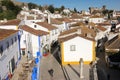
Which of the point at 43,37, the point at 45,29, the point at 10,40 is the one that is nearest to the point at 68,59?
the point at 10,40

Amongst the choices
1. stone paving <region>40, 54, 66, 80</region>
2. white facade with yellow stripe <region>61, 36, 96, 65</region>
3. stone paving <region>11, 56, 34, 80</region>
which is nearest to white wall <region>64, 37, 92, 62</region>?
white facade with yellow stripe <region>61, 36, 96, 65</region>

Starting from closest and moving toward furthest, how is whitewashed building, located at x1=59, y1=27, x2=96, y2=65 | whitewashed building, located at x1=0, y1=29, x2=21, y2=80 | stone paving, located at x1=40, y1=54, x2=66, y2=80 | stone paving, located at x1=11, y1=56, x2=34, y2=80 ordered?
whitewashed building, located at x1=0, y1=29, x2=21, y2=80
stone paving, located at x1=40, y1=54, x2=66, y2=80
stone paving, located at x1=11, y1=56, x2=34, y2=80
whitewashed building, located at x1=59, y1=27, x2=96, y2=65

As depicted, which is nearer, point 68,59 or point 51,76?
point 51,76

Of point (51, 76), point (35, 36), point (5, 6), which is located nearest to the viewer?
point (51, 76)

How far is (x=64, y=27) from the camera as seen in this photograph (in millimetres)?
68500

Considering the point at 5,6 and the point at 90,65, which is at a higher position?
the point at 5,6

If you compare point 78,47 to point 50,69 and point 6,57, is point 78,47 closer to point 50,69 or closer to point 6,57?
point 50,69

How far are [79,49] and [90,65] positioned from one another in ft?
8.62

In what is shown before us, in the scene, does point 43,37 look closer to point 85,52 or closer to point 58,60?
point 58,60

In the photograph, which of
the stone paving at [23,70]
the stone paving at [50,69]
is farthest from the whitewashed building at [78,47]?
the stone paving at [23,70]

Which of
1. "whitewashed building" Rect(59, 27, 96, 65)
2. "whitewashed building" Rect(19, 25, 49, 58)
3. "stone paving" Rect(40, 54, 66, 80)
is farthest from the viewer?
"whitewashed building" Rect(19, 25, 49, 58)

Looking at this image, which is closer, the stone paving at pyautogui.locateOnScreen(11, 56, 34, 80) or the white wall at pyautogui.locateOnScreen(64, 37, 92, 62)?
the stone paving at pyautogui.locateOnScreen(11, 56, 34, 80)

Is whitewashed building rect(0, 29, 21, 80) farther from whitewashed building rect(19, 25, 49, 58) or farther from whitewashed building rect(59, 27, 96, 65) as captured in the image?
whitewashed building rect(19, 25, 49, 58)

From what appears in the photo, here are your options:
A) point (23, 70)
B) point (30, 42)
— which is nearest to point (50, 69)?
point (23, 70)
